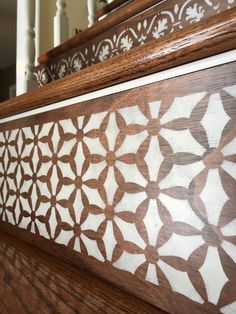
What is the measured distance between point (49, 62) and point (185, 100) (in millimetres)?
559

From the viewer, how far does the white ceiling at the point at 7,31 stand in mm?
2963

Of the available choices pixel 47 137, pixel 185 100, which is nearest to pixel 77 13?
pixel 47 137

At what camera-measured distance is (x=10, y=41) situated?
3.92 meters

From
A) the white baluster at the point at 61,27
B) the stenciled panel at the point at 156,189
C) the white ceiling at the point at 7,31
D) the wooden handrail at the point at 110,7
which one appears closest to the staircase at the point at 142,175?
the stenciled panel at the point at 156,189

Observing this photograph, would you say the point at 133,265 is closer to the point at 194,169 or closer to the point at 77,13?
the point at 194,169

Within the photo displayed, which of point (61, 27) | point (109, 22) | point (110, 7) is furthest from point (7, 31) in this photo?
point (109, 22)

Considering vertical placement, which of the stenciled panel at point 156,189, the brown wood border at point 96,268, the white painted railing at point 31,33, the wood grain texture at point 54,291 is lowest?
the wood grain texture at point 54,291

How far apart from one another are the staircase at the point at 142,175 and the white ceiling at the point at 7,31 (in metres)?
2.83

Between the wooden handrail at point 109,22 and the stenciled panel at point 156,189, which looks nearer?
the stenciled panel at point 156,189

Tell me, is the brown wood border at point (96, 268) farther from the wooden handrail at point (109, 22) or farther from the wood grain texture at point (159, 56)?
the wooden handrail at point (109, 22)

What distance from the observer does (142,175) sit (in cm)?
37

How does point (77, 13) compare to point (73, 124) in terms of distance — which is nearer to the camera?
point (73, 124)

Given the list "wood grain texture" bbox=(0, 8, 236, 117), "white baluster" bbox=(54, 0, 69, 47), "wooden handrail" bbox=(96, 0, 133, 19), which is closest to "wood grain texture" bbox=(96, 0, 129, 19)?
"wooden handrail" bbox=(96, 0, 133, 19)

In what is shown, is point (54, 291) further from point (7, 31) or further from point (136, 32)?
point (7, 31)
